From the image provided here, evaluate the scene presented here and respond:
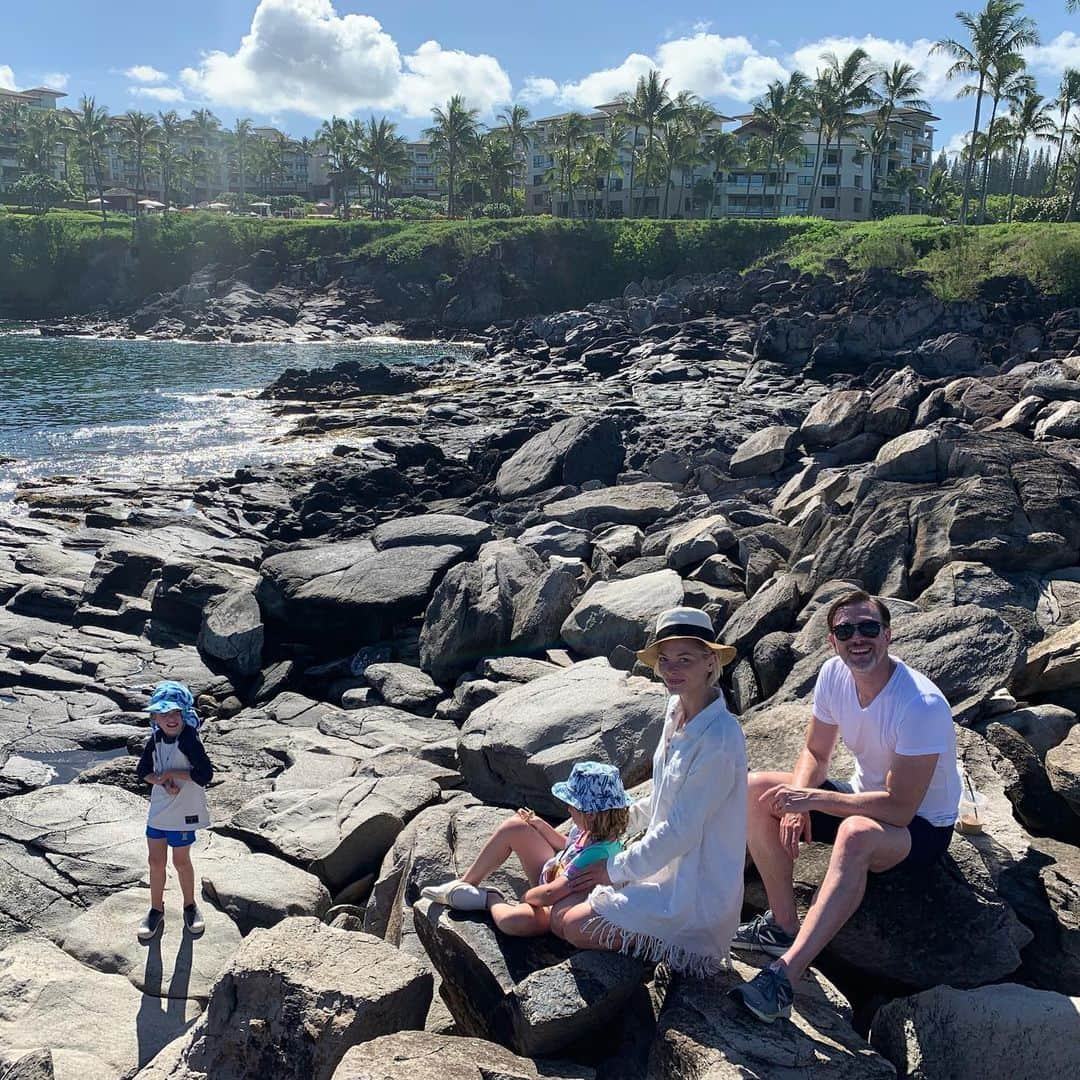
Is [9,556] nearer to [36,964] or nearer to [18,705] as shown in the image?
[18,705]

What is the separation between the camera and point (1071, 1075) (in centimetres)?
440

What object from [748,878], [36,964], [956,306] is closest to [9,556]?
[36,964]

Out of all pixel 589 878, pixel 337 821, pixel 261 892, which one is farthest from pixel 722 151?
pixel 589 878

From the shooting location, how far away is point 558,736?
8.76 metres

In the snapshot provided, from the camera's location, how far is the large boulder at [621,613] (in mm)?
12078

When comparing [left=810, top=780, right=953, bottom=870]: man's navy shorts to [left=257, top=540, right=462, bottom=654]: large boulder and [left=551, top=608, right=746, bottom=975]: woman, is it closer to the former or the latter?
[left=551, top=608, right=746, bottom=975]: woman

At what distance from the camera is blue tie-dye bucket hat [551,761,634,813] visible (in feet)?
17.1

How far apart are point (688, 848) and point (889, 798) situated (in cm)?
103

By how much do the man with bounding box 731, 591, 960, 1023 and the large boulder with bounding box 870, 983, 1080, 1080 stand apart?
1.67 feet

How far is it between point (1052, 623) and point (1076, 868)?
4422 mm

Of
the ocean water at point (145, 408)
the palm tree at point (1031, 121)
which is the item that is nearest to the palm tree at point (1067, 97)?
the palm tree at point (1031, 121)

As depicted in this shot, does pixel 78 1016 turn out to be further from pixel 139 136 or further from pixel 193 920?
pixel 139 136

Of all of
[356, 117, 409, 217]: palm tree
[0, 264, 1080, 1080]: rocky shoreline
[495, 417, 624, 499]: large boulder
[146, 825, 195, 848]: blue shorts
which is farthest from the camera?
[356, 117, 409, 217]: palm tree

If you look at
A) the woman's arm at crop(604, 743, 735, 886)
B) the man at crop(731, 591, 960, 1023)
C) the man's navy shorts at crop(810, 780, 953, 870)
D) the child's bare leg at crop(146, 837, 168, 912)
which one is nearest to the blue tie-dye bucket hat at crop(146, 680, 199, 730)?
the child's bare leg at crop(146, 837, 168, 912)
